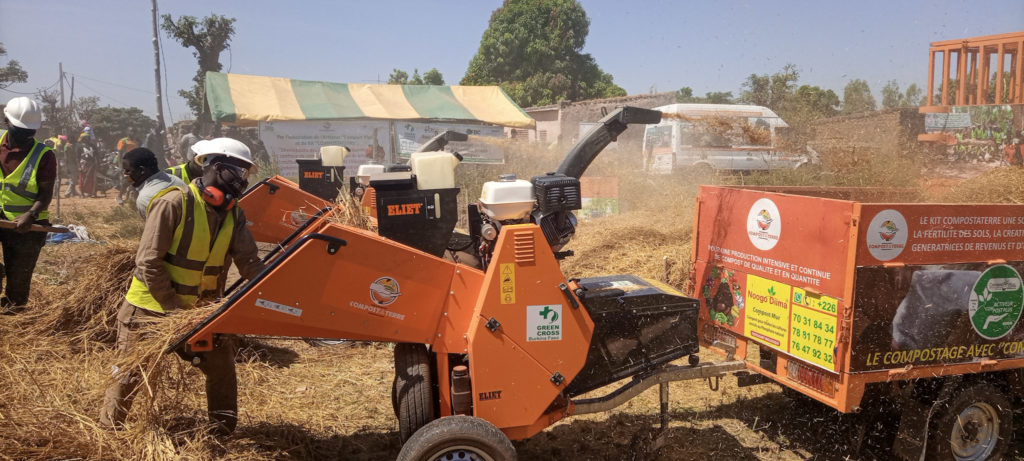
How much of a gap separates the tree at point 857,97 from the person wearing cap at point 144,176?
16310 millimetres

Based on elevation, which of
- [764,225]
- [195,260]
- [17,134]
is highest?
[17,134]

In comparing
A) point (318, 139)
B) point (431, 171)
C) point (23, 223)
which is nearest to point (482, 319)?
point (431, 171)

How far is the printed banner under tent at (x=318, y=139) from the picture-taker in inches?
746

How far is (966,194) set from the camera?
6.39 metres

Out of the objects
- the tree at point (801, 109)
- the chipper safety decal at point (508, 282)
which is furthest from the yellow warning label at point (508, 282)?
the tree at point (801, 109)

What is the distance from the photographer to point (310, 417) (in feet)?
15.4

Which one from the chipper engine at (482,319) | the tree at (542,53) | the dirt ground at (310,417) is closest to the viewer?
the chipper engine at (482,319)

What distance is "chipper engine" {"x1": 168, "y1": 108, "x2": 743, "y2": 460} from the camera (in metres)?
3.13

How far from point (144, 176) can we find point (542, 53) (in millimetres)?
30831

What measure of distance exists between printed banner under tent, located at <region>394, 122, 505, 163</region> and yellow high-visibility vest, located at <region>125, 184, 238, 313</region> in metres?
16.2

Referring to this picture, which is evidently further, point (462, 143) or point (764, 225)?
point (462, 143)

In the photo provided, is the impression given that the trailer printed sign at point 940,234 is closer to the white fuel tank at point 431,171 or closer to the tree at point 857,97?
the white fuel tank at point 431,171

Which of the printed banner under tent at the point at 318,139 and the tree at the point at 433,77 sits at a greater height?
the tree at the point at 433,77

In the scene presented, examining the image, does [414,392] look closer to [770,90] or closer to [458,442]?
[458,442]
